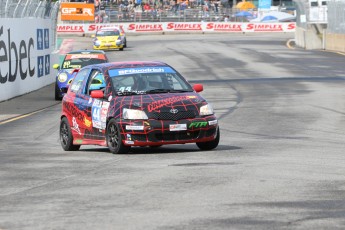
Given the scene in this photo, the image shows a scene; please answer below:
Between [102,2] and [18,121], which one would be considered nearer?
[18,121]

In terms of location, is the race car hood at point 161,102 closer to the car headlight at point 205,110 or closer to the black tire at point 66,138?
the car headlight at point 205,110

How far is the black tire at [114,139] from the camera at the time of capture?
47.8ft

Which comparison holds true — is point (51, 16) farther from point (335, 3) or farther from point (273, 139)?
point (273, 139)

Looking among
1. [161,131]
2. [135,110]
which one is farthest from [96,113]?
[161,131]

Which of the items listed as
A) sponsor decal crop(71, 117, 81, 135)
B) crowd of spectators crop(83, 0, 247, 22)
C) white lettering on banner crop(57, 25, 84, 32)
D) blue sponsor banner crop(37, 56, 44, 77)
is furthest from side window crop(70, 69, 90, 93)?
crowd of spectators crop(83, 0, 247, 22)

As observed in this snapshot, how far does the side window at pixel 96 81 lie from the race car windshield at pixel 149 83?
0.72 ft

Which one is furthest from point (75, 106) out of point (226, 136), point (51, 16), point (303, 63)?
point (303, 63)

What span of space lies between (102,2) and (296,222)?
8786 cm

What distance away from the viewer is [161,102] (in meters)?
14.5

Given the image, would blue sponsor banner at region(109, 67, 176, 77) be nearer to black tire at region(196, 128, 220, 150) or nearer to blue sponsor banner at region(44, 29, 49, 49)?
black tire at region(196, 128, 220, 150)

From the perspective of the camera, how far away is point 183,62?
50.3m

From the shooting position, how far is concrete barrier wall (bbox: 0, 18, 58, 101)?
30.8 m

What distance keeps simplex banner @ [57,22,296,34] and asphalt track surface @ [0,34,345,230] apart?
63.3 meters

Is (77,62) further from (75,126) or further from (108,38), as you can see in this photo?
(108,38)
